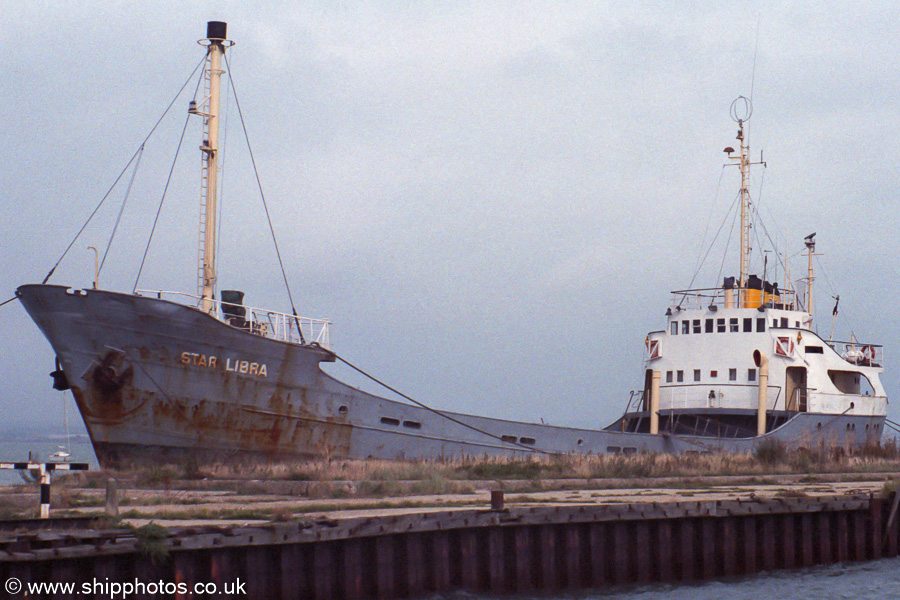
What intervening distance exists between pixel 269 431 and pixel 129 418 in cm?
326

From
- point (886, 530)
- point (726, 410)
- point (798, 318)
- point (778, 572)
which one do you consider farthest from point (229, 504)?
point (798, 318)

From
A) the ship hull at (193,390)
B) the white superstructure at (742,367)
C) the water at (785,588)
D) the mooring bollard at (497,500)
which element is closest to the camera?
the mooring bollard at (497,500)

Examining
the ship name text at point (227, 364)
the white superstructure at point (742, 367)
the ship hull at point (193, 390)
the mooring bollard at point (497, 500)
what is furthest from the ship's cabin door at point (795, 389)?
the mooring bollard at point (497, 500)

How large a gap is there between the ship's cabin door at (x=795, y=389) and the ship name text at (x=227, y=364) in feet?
60.8

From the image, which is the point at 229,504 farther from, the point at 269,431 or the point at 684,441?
the point at 684,441

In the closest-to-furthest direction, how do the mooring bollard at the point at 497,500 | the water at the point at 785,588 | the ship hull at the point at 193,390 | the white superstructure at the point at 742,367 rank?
the mooring bollard at the point at 497,500
the water at the point at 785,588
the ship hull at the point at 193,390
the white superstructure at the point at 742,367

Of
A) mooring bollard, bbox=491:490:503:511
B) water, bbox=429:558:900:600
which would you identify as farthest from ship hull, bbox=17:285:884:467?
water, bbox=429:558:900:600

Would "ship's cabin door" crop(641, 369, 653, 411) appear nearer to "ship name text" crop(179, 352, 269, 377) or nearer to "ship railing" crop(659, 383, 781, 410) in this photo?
"ship railing" crop(659, 383, 781, 410)

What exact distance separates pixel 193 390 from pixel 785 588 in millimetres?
13753

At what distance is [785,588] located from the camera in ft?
52.9

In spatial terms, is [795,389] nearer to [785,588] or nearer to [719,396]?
[719,396]

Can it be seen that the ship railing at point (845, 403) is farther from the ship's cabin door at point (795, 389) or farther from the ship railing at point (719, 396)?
the ship railing at point (719, 396)

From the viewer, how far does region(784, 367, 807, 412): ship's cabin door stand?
32969 mm

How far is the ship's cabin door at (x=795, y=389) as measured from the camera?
108ft
